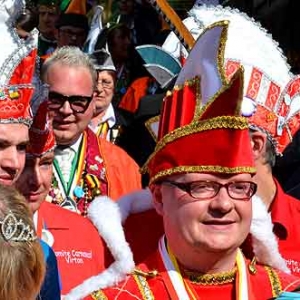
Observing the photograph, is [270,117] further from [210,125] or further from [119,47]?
[119,47]

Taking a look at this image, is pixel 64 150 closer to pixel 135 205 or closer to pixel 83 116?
pixel 83 116

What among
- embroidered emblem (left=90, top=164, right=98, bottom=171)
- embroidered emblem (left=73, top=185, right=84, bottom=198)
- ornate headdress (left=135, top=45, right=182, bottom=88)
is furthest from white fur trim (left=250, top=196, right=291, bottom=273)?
ornate headdress (left=135, top=45, right=182, bottom=88)

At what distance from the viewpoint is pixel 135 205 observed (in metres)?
3.60

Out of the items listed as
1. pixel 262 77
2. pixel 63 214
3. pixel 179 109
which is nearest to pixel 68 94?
pixel 63 214

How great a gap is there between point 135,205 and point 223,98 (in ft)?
2.07

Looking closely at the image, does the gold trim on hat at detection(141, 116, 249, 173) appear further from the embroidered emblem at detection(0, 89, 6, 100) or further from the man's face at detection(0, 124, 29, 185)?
the embroidered emblem at detection(0, 89, 6, 100)

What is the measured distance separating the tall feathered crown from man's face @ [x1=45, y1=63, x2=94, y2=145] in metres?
0.83

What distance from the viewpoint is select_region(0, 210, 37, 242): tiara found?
8.50 ft

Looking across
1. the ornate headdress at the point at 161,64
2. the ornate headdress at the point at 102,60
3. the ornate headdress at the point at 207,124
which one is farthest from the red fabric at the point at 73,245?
the ornate headdress at the point at 102,60

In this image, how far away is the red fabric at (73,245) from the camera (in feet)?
11.8

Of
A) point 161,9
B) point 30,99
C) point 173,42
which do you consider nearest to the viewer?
point 30,99

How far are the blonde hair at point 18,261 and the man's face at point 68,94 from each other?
2.02 metres

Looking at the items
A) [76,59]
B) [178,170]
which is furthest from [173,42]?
[178,170]

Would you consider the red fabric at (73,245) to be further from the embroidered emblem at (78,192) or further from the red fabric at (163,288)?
the embroidered emblem at (78,192)
